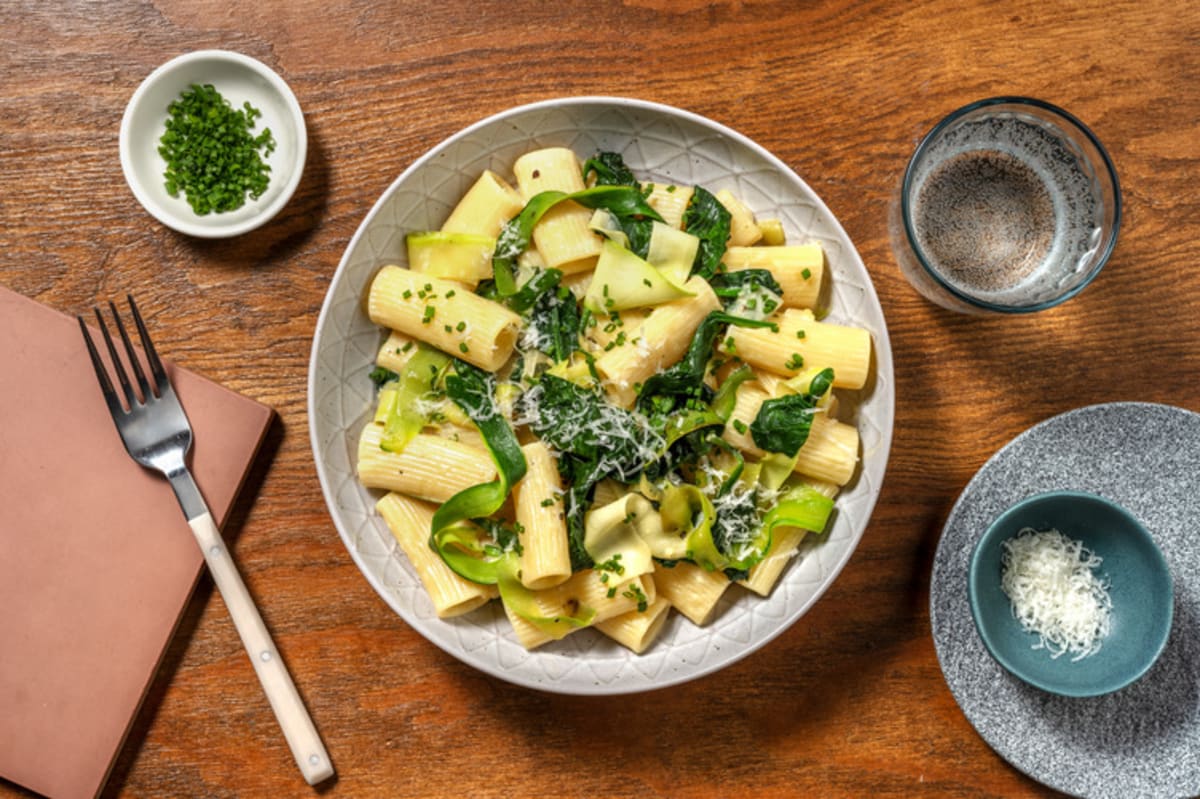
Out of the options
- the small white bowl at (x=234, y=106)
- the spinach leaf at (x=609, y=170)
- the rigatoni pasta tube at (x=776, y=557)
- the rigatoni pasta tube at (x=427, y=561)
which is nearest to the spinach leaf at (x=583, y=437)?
the rigatoni pasta tube at (x=427, y=561)

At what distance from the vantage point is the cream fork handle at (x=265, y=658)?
2.14m

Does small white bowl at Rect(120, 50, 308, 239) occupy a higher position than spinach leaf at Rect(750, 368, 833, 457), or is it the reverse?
small white bowl at Rect(120, 50, 308, 239)

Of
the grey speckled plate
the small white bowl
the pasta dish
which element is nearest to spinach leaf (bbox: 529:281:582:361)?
the pasta dish

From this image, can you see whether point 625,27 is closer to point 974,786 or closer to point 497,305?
point 497,305

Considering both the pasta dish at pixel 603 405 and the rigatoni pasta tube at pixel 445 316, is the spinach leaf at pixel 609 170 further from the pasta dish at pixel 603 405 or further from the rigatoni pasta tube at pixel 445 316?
the rigatoni pasta tube at pixel 445 316

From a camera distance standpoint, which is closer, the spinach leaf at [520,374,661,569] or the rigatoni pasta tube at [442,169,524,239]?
the spinach leaf at [520,374,661,569]

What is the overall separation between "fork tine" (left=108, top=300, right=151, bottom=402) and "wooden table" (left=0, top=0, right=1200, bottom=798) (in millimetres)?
103

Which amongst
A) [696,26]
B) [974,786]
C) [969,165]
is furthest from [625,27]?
[974,786]

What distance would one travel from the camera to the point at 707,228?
80.3 inches

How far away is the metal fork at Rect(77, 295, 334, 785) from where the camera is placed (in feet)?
7.03

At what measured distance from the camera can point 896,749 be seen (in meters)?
2.30

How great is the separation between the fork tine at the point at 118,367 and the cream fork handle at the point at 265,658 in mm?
323

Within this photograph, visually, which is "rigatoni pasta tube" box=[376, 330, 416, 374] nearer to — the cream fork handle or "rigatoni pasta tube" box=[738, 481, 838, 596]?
the cream fork handle

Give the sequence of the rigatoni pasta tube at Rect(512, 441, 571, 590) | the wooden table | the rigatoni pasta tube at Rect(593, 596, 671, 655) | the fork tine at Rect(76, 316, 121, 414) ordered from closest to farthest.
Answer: the rigatoni pasta tube at Rect(512, 441, 571, 590), the rigatoni pasta tube at Rect(593, 596, 671, 655), the fork tine at Rect(76, 316, 121, 414), the wooden table
